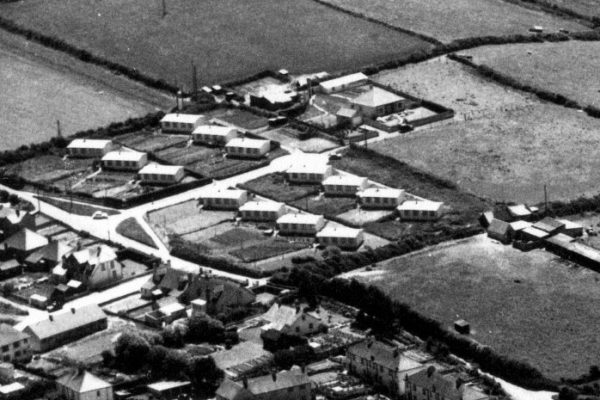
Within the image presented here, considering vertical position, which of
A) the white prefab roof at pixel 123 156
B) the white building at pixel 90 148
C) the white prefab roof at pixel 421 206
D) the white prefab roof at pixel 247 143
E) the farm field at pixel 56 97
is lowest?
the farm field at pixel 56 97

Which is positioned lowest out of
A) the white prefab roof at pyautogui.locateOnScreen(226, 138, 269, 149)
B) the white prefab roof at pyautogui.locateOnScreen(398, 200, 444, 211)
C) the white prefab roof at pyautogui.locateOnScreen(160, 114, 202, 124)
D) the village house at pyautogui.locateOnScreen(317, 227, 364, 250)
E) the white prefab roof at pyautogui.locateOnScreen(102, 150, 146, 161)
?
the white prefab roof at pyautogui.locateOnScreen(102, 150, 146, 161)

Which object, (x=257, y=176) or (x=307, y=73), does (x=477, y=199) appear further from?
(x=307, y=73)

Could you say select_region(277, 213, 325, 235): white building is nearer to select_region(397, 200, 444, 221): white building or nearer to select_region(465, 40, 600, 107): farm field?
select_region(397, 200, 444, 221): white building

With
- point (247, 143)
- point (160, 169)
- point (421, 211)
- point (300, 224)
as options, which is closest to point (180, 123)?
point (247, 143)

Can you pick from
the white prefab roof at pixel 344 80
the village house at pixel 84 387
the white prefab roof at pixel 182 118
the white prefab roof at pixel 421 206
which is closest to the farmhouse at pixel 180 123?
the white prefab roof at pixel 182 118

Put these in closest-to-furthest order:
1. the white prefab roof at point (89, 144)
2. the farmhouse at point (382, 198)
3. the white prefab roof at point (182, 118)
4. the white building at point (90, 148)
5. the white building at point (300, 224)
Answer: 1. the white building at point (300, 224)
2. the farmhouse at point (382, 198)
3. the white building at point (90, 148)
4. the white prefab roof at point (89, 144)
5. the white prefab roof at point (182, 118)

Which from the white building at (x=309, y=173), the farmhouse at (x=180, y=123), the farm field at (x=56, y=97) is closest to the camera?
the white building at (x=309, y=173)

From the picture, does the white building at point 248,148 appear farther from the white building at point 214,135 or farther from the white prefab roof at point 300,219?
the white prefab roof at point 300,219

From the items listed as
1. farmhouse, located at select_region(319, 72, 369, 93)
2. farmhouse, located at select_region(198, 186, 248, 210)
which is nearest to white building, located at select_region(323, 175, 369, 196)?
farmhouse, located at select_region(198, 186, 248, 210)
